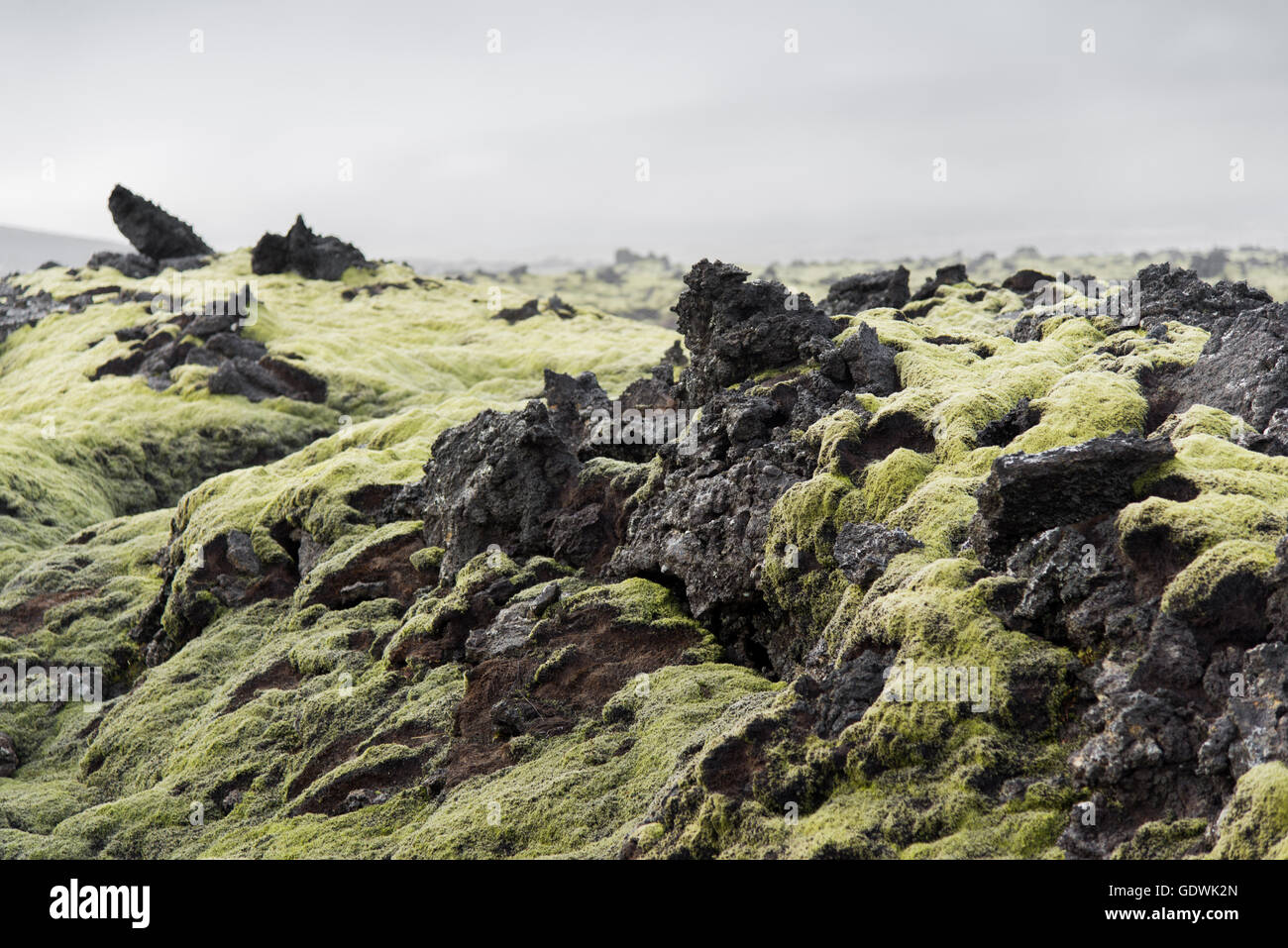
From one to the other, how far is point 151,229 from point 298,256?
2212cm

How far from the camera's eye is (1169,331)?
23609 mm

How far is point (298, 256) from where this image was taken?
103 m

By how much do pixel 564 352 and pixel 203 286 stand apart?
43.0m

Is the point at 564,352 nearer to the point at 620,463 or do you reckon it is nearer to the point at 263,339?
the point at 263,339

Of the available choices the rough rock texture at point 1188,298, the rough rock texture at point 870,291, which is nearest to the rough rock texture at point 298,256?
the rough rock texture at point 870,291

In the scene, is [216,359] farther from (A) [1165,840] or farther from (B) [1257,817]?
(B) [1257,817]

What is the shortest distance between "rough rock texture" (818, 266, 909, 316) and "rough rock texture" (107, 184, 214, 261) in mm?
92269

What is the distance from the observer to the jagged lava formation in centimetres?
1195

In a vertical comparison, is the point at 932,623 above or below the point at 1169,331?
below

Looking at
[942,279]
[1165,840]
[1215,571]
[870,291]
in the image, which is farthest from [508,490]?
[942,279]

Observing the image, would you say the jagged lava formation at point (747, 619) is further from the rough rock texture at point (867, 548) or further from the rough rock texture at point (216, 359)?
the rough rock texture at point (216, 359)

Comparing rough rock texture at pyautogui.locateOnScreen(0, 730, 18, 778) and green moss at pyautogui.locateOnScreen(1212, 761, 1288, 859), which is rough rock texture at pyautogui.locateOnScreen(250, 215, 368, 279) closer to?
rough rock texture at pyautogui.locateOnScreen(0, 730, 18, 778)
